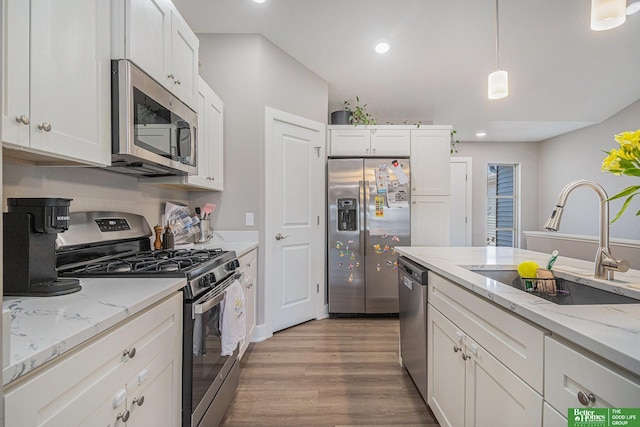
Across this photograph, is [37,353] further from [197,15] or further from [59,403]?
[197,15]

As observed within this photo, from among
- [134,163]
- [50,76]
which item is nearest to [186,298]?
[134,163]

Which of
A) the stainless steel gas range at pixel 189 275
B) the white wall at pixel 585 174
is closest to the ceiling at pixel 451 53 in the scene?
the white wall at pixel 585 174

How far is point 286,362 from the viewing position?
7.93 feet

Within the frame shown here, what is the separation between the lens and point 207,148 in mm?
2482

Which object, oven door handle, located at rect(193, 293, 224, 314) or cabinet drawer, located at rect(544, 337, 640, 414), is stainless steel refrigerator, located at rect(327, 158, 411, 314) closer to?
oven door handle, located at rect(193, 293, 224, 314)

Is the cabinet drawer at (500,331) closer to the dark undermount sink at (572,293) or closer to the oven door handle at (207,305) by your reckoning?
the dark undermount sink at (572,293)

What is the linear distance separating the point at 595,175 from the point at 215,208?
19.4 feet

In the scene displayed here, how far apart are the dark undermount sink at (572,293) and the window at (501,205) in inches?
200

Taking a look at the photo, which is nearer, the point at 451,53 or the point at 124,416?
the point at 124,416

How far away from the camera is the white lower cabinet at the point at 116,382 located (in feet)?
2.01

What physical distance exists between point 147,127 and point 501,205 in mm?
6692

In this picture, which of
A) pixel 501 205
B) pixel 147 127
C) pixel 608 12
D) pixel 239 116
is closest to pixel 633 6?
pixel 608 12

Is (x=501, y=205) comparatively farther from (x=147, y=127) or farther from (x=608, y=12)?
(x=147, y=127)

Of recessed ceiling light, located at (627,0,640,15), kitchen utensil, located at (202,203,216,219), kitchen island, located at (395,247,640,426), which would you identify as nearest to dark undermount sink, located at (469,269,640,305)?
kitchen island, located at (395,247,640,426)
